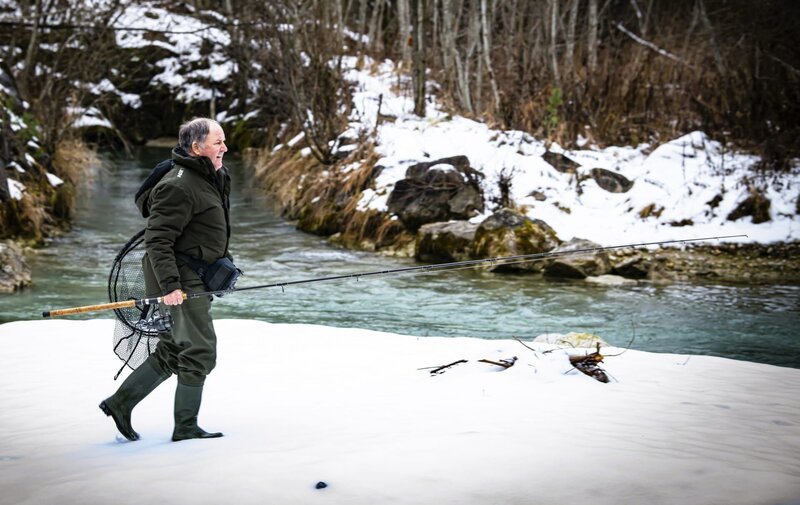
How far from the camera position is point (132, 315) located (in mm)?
4168

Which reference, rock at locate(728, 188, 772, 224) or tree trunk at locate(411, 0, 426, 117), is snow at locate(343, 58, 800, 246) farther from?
tree trunk at locate(411, 0, 426, 117)

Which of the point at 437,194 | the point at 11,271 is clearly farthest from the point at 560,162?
the point at 11,271

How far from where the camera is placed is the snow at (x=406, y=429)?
3156mm

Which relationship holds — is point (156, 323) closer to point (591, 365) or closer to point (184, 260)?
point (184, 260)

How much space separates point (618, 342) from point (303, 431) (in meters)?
3.83

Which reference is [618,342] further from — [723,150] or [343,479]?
[723,150]

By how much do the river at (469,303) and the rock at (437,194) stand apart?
3.48ft

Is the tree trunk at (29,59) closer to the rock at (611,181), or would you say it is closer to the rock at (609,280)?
the rock at (611,181)

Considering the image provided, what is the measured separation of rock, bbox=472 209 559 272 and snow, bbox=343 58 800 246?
0.37m

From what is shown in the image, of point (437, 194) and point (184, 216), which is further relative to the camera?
point (437, 194)

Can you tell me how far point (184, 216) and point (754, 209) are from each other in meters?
9.55


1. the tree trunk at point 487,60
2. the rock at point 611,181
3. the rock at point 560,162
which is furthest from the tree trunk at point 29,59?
the rock at point 611,181

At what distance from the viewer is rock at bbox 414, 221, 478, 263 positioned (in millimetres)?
11156

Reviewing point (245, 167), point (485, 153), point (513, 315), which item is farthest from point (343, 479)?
point (245, 167)
